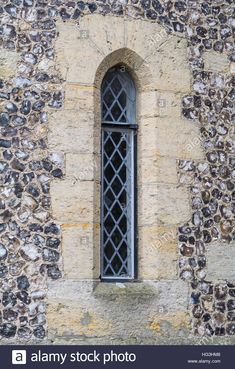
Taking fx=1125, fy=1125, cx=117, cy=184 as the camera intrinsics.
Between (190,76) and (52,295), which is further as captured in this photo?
(190,76)

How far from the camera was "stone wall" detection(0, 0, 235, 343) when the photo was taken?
11.5 meters

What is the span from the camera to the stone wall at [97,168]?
37.7 ft

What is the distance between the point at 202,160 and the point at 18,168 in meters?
2.12

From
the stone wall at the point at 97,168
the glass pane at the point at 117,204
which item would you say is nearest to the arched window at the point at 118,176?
the glass pane at the point at 117,204

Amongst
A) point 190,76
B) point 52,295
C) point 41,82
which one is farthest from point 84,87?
point 52,295

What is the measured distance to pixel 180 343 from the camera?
11.9m

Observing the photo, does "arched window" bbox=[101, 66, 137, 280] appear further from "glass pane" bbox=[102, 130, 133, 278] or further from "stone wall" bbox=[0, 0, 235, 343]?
"stone wall" bbox=[0, 0, 235, 343]

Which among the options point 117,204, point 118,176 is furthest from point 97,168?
point 117,204

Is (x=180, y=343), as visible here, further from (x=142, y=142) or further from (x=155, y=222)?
(x=142, y=142)

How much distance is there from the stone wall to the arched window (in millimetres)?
117

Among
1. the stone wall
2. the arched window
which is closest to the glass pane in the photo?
the arched window

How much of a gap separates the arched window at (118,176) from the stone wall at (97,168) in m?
0.12

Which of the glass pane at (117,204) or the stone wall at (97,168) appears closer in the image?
the stone wall at (97,168)

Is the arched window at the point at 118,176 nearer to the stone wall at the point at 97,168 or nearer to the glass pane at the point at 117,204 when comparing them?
the glass pane at the point at 117,204
